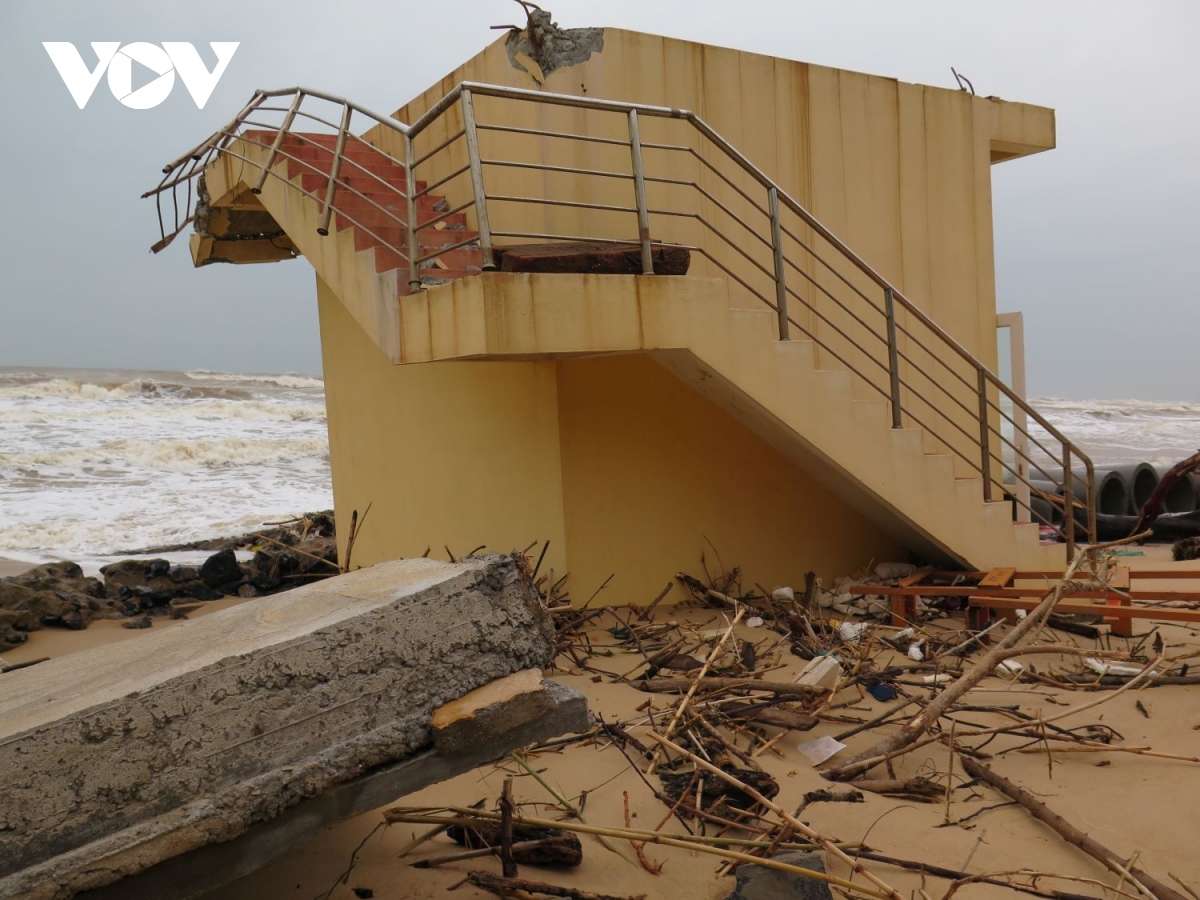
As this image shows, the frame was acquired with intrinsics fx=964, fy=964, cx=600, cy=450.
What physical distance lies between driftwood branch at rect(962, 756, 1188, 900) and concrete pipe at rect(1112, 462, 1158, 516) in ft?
31.1

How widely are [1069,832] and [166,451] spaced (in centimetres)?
2431

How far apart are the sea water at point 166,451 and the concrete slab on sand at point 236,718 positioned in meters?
11.4

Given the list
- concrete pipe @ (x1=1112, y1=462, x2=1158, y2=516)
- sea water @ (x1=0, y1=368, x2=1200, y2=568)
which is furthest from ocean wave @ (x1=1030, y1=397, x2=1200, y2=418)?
concrete pipe @ (x1=1112, y1=462, x2=1158, y2=516)

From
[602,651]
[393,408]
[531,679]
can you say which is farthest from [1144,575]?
[393,408]

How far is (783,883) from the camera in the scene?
2.97 meters

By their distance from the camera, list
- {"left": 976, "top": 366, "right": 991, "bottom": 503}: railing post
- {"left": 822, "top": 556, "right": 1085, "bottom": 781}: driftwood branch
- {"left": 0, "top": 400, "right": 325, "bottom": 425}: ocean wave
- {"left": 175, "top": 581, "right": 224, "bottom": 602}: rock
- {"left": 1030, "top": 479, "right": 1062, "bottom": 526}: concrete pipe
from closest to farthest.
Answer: {"left": 822, "top": 556, "right": 1085, "bottom": 781}: driftwood branch < {"left": 976, "top": 366, "right": 991, "bottom": 503}: railing post < {"left": 175, "top": 581, "right": 224, "bottom": 602}: rock < {"left": 1030, "top": 479, "right": 1062, "bottom": 526}: concrete pipe < {"left": 0, "top": 400, "right": 325, "bottom": 425}: ocean wave

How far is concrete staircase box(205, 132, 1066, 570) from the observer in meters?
5.43

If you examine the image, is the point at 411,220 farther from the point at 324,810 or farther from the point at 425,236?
the point at 324,810

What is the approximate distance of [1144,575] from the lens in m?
6.56

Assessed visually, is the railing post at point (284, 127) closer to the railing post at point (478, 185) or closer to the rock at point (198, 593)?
the railing post at point (478, 185)

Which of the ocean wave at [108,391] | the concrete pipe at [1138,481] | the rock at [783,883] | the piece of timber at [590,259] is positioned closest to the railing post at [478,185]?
the piece of timber at [590,259]

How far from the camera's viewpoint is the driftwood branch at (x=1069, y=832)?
3.08 meters

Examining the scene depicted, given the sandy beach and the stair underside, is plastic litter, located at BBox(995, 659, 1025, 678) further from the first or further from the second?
the stair underside

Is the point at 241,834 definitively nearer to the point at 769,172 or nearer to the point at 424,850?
the point at 424,850
